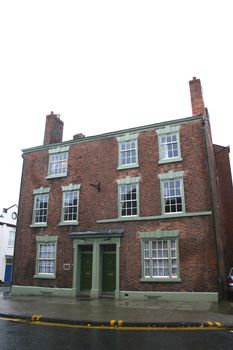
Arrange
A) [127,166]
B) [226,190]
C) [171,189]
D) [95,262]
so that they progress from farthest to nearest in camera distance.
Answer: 1. [226,190]
2. [127,166]
3. [95,262]
4. [171,189]

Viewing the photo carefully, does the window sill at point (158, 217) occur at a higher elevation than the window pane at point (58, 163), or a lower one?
lower

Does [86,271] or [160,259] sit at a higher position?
[160,259]

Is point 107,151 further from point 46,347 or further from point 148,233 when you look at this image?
point 46,347

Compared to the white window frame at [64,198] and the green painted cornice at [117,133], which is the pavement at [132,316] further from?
the green painted cornice at [117,133]

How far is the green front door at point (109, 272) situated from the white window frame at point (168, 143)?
6315mm

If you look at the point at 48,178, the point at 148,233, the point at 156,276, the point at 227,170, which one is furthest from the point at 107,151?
the point at 227,170

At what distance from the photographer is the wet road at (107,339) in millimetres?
6840

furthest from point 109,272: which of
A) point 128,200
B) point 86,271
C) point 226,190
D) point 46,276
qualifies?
point 226,190

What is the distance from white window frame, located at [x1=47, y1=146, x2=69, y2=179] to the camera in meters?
20.4

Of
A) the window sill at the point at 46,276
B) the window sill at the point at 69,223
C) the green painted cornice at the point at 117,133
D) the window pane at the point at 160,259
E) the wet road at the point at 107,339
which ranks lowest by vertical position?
the wet road at the point at 107,339

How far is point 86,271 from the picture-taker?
58.9 feet

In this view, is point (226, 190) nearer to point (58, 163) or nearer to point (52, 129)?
point (58, 163)

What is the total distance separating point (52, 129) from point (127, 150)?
670 centimetres

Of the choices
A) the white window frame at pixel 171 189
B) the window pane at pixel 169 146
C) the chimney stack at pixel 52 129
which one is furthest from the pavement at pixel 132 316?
the chimney stack at pixel 52 129
